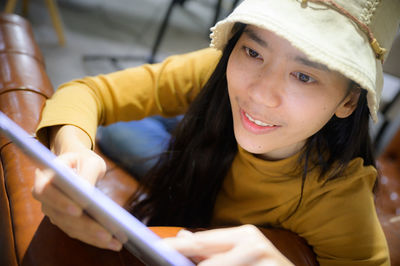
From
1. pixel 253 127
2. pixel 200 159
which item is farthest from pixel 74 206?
pixel 200 159

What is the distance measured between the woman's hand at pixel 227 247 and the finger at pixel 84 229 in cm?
11

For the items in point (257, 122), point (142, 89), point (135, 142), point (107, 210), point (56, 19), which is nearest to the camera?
point (107, 210)

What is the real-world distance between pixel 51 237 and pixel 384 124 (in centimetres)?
189

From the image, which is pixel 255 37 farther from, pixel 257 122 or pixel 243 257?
pixel 243 257

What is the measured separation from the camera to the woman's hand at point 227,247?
45cm

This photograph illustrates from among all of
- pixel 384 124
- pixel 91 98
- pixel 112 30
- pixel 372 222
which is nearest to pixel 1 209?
pixel 91 98

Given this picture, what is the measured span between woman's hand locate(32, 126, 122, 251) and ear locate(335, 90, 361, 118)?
0.51m

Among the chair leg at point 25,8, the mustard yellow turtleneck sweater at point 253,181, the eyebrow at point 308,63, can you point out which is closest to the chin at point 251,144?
the mustard yellow turtleneck sweater at point 253,181

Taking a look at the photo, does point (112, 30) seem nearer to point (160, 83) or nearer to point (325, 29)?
point (160, 83)

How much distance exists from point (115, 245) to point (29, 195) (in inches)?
10.0

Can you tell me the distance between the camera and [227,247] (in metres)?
0.47

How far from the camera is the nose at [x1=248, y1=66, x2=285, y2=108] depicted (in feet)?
2.11

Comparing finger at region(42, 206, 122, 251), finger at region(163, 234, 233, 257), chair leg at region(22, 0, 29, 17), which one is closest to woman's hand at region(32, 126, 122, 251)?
finger at region(42, 206, 122, 251)

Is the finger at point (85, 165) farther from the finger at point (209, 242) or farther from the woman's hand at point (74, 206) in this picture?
the finger at point (209, 242)
